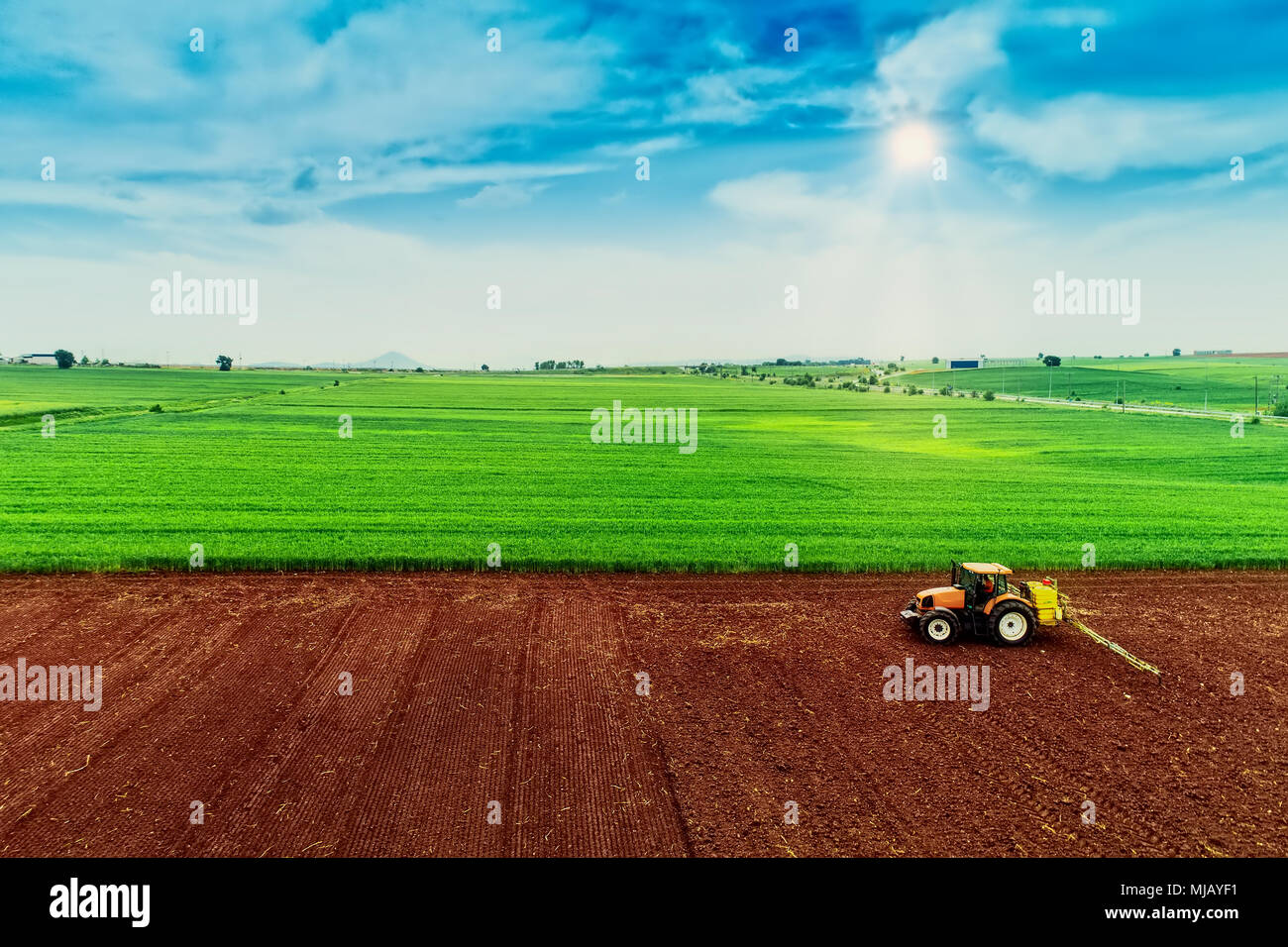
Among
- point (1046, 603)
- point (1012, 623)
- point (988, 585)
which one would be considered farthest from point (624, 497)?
point (1046, 603)

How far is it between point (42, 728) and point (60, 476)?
1212 inches

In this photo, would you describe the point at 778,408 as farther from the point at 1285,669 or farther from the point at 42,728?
the point at 42,728

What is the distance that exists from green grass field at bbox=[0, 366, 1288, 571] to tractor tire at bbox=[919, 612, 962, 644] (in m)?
6.46

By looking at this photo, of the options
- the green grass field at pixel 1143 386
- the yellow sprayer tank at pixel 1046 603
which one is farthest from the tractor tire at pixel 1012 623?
the green grass field at pixel 1143 386

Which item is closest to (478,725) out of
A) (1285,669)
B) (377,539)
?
(377,539)

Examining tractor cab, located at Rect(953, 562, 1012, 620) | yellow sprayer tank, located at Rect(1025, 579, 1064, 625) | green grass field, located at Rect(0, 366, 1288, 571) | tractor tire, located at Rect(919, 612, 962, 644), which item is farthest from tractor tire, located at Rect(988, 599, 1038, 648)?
green grass field, located at Rect(0, 366, 1288, 571)

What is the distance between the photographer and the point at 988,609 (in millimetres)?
17172

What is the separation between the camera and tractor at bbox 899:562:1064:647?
17.2 m

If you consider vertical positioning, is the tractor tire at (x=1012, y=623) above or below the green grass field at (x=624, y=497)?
below

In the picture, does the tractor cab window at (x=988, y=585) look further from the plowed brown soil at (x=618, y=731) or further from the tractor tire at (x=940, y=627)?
the plowed brown soil at (x=618, y=731)

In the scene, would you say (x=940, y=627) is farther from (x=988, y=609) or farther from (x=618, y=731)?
(x=618, y=731)

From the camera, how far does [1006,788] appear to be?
11438 mm

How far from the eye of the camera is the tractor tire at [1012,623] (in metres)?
17.2

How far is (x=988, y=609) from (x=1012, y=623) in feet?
2.33
